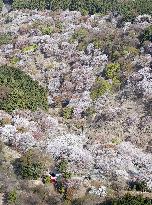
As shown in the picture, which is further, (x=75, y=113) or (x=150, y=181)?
(x=75, y=113)

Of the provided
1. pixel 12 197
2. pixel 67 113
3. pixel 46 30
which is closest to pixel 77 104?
pixel 67 113

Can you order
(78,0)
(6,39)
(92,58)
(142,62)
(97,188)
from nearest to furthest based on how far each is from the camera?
(97,188), (142,62), (92,58), (6,39), (78,0)

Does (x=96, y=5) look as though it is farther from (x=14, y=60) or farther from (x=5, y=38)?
(x=14, y=60)

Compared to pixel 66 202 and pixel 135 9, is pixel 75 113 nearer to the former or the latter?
pixel 66 202

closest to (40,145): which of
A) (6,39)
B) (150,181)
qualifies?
(150,181)

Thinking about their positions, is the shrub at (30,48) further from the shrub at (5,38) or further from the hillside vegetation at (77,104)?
the shrub at (5,38)

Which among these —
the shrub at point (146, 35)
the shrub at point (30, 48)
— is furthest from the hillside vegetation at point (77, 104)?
the shrub at point (30, 48)
